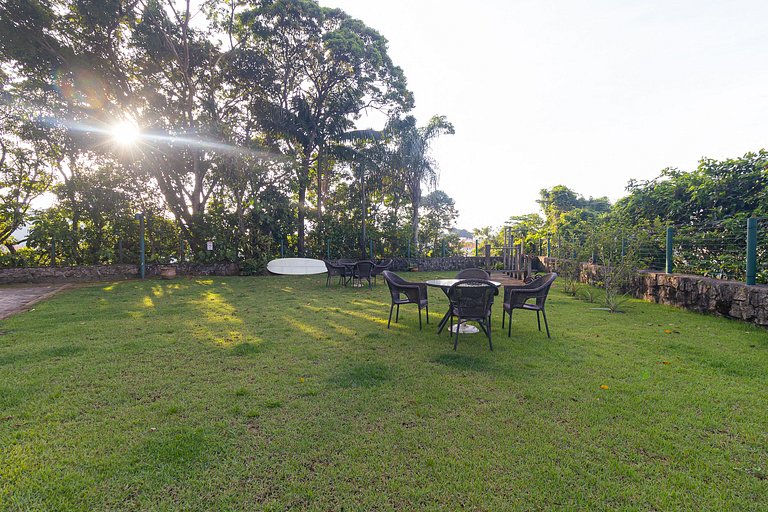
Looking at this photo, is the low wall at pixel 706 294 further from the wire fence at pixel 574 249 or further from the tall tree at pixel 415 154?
the tall tree at pixel 415 154

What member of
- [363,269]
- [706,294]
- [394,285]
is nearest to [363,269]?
[363,269]

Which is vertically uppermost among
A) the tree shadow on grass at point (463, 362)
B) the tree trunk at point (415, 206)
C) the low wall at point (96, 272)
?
the tree trunk at point (415, 206)

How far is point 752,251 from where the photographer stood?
5.28 m

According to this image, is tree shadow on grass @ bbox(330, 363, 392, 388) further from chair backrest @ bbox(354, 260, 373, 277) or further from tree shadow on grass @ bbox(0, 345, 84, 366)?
chair backrest @ bbox(354, 260, 373, 277)

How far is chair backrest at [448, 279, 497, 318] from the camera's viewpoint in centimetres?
405

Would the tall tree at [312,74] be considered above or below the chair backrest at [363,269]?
above

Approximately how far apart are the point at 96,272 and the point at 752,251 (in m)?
17.0

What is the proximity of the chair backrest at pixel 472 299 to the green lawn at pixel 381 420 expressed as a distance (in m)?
0.46

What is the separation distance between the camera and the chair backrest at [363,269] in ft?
30.9

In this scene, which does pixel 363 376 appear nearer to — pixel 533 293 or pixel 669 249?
pixel 533 293

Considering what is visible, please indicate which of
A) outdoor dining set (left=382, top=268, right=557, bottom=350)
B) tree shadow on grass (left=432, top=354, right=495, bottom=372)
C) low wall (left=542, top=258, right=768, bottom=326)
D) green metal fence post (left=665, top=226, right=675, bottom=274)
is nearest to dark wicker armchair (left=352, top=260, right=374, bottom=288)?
outdoor dining set (left=382, top=268, right=557, bottom=350)

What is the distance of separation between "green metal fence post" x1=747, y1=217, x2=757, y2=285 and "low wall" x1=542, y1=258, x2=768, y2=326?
0.55ft

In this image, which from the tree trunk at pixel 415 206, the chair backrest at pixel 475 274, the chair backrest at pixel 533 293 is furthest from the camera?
the tree trunk at pixel 415 206

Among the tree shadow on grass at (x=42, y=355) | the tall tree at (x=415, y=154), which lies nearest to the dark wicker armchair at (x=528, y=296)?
the tree shadow on grass at (x=42, y=355)
